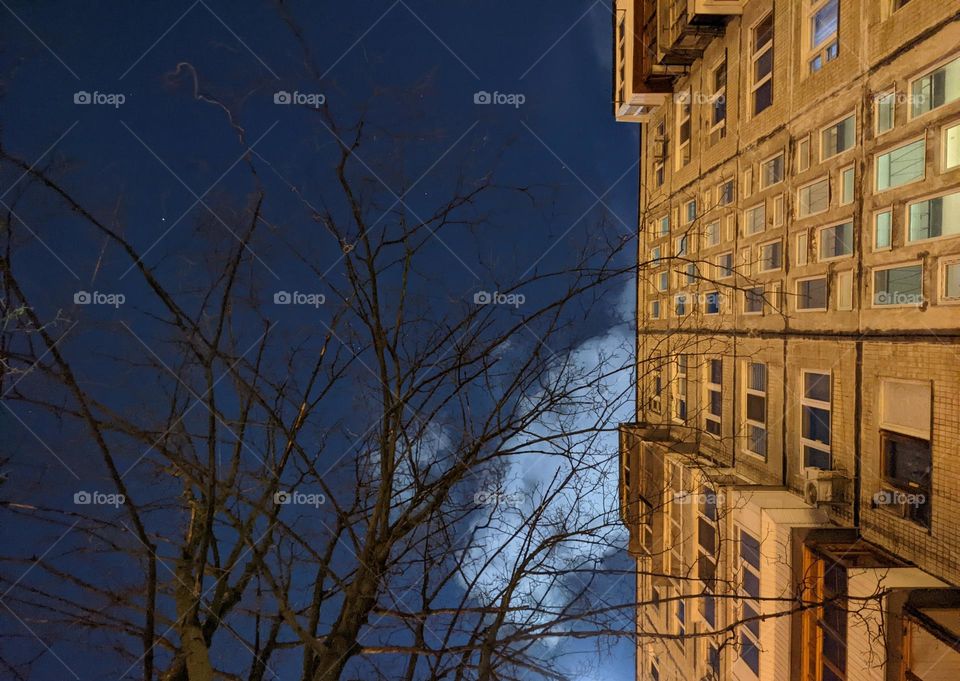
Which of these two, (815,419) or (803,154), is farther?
(803,154)

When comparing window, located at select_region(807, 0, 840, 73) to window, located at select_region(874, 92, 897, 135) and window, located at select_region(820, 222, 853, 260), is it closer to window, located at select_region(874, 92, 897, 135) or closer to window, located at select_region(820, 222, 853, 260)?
window, located at select_region(874, 92, 897, 135)

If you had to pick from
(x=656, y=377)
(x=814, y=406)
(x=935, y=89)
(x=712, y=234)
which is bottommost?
(x=814, y=406)

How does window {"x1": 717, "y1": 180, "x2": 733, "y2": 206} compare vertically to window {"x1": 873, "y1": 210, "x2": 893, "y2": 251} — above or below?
above

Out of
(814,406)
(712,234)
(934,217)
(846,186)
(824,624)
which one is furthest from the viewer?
(712,234)

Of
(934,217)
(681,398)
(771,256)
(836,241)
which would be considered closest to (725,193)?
(771,256)

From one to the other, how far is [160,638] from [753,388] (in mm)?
16723

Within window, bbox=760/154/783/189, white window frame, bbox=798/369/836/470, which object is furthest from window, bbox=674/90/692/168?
white window frame, bbox=798/369/836/470

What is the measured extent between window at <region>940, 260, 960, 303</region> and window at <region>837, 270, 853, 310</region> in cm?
244

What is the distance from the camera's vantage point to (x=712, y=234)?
20.3m

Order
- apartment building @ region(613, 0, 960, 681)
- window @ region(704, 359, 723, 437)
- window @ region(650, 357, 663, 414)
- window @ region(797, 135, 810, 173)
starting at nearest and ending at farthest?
window @ region(650, 357, 663, 414) → apartment building @ region(613, 0, 960, 681) → window @ region(797, 135, 810, 173) → window @ region(704, 359, 723, 437)

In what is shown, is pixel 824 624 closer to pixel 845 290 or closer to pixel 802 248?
pixel 845 290

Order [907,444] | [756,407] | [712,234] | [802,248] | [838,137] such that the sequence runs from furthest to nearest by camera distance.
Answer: [712,234], [756,407], [802,248], [838,137], [907,444]

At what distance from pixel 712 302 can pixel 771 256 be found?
3.83 m

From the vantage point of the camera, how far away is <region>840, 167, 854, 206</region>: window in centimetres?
1253
